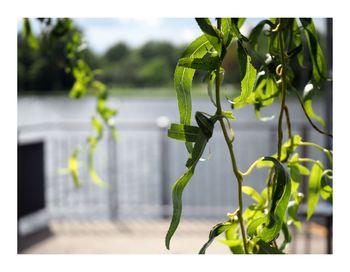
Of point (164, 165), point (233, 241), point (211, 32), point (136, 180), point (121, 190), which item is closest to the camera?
point (211, 32)

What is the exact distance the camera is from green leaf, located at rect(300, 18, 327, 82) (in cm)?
55

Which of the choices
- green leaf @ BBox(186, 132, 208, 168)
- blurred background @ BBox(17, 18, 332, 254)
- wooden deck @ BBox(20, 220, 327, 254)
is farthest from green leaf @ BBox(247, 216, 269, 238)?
wooden deck @ BBox(20, 220, 327, 254)

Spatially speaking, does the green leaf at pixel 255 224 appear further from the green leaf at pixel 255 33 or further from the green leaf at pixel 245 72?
the green leaf at pixel 255 33

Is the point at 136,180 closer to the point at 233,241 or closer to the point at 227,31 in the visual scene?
the point at 233,241

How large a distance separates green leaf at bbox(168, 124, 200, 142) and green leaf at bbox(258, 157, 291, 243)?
8cm

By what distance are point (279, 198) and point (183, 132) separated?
0.35ft

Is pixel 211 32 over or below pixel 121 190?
over

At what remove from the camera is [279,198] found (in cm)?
45

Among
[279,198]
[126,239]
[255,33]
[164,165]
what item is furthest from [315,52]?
[164,165]

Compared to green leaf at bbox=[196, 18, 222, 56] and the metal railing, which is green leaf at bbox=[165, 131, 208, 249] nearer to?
green leaf at bbox=[196, 18, 222, 56]

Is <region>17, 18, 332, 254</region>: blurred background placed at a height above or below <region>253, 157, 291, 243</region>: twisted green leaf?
below
